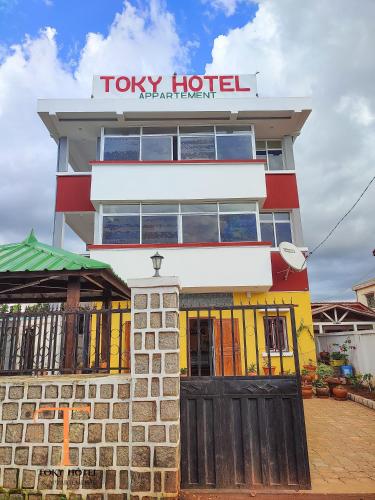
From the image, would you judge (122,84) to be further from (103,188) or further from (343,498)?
(343,498)

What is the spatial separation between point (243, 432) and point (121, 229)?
829 cm

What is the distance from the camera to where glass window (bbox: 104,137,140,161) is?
1262cm

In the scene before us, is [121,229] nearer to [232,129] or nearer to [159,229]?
[159,229]

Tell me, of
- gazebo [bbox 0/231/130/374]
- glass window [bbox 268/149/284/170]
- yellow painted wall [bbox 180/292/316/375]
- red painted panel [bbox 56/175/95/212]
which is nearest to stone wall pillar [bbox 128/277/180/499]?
gazebo [bbox 0/231/130/374]

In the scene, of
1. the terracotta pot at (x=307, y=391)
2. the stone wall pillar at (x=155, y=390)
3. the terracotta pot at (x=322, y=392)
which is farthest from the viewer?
the terracotta pot at (x=322, y=392)

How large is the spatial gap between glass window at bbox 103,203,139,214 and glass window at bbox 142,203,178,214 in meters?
0.29

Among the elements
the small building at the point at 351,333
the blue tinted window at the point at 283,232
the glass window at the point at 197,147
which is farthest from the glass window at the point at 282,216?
the small building at the point at 351,333

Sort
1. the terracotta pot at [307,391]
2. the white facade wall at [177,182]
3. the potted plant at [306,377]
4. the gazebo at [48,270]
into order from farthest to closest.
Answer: the white facade wall at [177,182] → the potted plant at [306,377] → the terracotta pot at [307,391] → the gazebo at [48,270]

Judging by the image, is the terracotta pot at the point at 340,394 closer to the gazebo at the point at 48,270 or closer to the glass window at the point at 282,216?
the glass window at the point at 282,216

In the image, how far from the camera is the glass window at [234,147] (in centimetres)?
1265

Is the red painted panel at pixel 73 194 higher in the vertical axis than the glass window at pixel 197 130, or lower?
lower

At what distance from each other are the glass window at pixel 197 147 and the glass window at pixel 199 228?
219 centimetres

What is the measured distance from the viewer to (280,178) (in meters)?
13.1

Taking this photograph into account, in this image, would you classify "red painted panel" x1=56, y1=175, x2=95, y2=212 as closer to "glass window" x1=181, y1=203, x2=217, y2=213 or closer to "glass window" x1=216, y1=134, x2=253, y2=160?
"glass window" x1=181, y1=203, x2=217, y2=213
